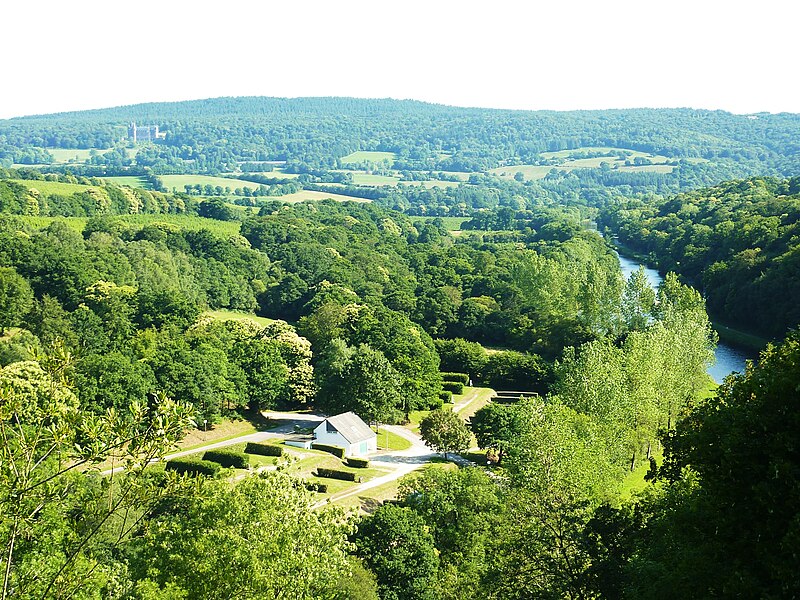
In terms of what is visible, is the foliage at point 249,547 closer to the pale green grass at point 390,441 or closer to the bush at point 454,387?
the pale green grass at point 390,441

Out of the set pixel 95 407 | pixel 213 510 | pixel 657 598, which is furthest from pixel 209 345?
pixel 657 598

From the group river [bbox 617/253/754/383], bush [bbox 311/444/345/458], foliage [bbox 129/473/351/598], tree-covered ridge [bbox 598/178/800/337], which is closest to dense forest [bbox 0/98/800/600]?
foliage [bbox 129/473/351/598]

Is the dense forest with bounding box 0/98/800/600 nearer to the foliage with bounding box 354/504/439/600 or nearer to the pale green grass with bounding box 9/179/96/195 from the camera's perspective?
the foliage with bounding box 354/504/439/600

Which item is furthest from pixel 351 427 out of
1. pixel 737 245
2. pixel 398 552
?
pixel 737 245

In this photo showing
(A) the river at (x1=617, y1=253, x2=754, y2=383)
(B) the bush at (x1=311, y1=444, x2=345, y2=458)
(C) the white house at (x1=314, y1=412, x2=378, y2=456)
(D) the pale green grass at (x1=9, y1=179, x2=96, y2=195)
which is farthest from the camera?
(D) the pale green grass at (x1=9, y1=179, x2=96, y2=195)

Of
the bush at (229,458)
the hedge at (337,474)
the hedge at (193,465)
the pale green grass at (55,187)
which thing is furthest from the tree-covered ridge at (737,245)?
the pale green grass at (55,187)

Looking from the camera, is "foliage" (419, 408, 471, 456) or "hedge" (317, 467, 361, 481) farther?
"foliage" (419, 408, 471, 456)

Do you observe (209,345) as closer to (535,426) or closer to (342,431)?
(342,431)
